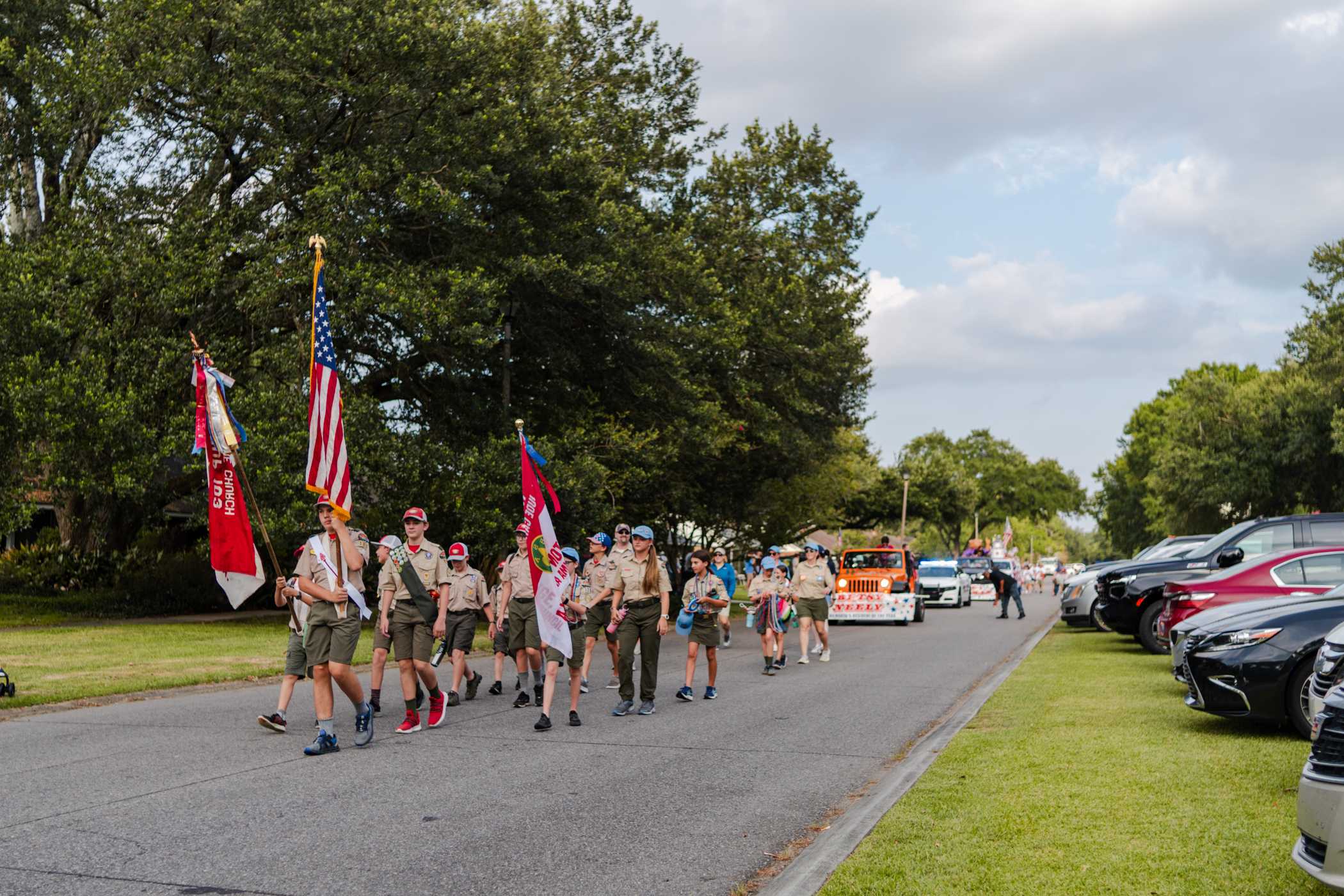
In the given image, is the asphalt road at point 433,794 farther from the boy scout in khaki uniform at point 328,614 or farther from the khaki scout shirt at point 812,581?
the khaki scout shirt at point 812,581

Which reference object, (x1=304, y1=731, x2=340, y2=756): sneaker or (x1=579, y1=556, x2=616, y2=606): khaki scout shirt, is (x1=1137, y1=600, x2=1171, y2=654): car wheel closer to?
(x1=579, y1=556, x2=616, y2=606): khaki scout shirt

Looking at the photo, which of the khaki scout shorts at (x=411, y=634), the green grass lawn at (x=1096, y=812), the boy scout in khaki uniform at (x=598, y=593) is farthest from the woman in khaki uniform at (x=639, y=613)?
the green grass lawn at (x=1096, y=812)

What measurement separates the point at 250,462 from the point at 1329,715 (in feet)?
68.1

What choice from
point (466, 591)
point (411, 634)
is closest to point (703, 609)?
point (466, 591)

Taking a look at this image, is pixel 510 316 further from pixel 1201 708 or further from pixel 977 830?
pixel 977 830

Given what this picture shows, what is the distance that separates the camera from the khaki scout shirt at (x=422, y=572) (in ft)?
37.6

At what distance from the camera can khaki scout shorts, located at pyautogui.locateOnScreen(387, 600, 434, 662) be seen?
37.4 ft

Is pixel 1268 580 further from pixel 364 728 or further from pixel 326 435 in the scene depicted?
pixel 326 435

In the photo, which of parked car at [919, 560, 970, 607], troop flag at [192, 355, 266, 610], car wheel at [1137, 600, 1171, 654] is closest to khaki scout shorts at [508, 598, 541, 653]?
troop flag at [192, 355, 266, 610]

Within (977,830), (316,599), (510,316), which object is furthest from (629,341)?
(977,830)

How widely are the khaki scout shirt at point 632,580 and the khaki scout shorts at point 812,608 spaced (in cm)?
669

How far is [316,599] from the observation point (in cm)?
1000

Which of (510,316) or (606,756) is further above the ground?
(510,316)

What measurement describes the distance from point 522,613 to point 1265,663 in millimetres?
7243
